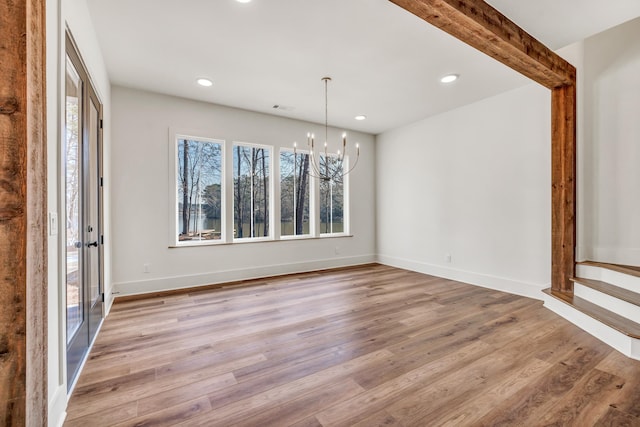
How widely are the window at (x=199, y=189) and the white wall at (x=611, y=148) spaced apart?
493 centimetres

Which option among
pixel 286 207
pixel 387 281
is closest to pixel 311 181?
pixel 286 207

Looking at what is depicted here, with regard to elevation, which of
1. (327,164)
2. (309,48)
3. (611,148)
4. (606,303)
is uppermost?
(309,48)

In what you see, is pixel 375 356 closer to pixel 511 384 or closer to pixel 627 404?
pixel 511 384

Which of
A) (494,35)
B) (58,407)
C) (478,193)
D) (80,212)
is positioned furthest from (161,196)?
(478,193)

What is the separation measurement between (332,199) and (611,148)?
4.06 m

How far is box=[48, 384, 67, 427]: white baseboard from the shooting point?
1495mm

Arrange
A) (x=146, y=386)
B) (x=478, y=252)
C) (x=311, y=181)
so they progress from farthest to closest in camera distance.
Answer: (x=311, y=181) < (x=478, y=252) < (x=146, y=386)

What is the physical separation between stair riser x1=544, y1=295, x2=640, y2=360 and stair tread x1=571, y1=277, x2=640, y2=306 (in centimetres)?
32

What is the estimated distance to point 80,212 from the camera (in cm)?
232

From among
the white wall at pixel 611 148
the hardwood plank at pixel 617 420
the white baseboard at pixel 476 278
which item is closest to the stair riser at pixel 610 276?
the white wall at pixel 611 148

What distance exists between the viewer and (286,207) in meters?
5.38

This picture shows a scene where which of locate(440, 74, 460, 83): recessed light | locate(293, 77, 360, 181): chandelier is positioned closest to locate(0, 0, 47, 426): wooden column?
locate(440, 74, 460, 83): recessed light

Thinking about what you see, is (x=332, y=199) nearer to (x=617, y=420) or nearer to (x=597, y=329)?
(x=597, y=329)

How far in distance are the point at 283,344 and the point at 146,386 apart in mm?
1037
